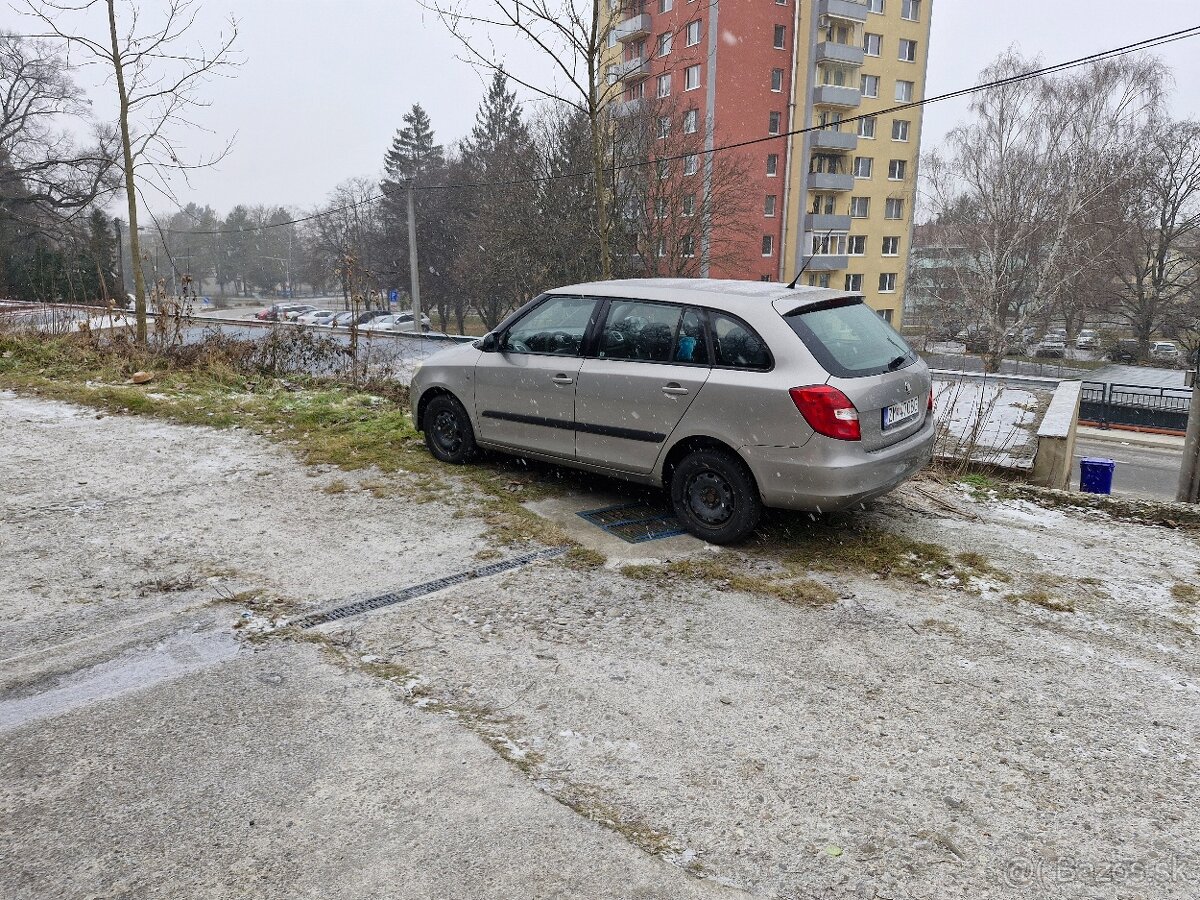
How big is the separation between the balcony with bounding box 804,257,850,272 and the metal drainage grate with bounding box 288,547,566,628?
4319cm

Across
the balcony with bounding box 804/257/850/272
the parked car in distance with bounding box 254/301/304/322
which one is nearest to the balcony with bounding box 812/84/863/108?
the balcony with bounding box 804/257/850/272

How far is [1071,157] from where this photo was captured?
33.2 m

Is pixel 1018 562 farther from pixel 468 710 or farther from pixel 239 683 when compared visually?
pixel 239 683

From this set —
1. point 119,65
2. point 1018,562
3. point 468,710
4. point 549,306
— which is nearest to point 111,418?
point 549,306

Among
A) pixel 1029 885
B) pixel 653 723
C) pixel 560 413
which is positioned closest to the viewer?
pixel 1029 885

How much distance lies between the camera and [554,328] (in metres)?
5.77

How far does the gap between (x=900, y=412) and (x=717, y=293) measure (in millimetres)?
1314

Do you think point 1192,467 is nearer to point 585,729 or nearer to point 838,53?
point 585,729

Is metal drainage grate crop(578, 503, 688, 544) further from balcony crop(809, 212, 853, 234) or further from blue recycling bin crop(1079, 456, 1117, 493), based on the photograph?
balcony crop(809, 212, 853, 234)

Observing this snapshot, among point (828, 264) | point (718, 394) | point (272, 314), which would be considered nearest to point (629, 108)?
point (828, 264)

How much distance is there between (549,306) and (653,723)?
11.5ft

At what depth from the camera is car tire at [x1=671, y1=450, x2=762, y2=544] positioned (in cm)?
480

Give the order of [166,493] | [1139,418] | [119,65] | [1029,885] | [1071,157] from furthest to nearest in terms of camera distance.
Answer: [1071,157], [1139,418], [119,65], [166,493], [1029,885]

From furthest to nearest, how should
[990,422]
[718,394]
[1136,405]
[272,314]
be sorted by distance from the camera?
[1136,405] < [272,314] < [990,422] < [718,394]
